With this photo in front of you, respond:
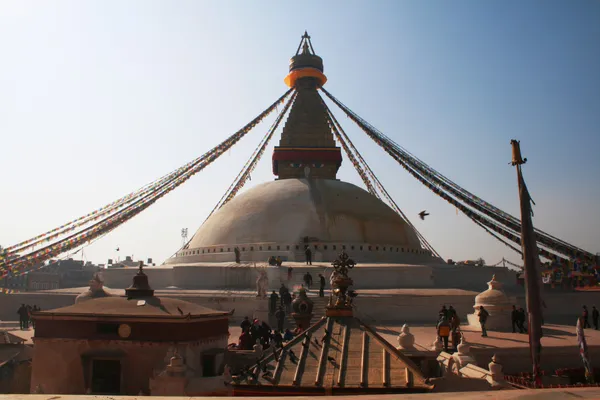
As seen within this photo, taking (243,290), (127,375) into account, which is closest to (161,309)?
(127,375)

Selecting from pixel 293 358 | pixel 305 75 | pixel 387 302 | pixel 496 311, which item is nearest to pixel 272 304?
pixel 387 302

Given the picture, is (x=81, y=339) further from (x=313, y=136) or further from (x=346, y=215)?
(x=313, y=136)

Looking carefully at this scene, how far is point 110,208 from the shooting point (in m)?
18.9

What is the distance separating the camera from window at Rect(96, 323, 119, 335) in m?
8.30

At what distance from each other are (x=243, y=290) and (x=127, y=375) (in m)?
9.31

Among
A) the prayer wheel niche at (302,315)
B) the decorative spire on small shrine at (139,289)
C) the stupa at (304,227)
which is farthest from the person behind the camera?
the stupa at (304,227)

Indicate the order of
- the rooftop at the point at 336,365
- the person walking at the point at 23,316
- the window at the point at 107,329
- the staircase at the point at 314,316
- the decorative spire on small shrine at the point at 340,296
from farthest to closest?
the person walking at the point at 23,316 < the staircase at the point at 314,316 < the window at the point at 107,329 < the decorative spire on small shrine at the point at 340,296 < the rooftop at the point at 336,365

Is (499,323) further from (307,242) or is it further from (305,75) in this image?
(305,75)

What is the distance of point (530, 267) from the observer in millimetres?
7574

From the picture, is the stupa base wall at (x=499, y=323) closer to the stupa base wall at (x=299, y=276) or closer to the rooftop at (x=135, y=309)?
the stupa base wall at (x=299, y=276)

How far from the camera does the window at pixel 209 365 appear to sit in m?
8.64

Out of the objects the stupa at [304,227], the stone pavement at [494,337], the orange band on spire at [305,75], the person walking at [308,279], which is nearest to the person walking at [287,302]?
the stone pavement at [494,337]

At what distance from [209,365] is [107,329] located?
5.65 ft

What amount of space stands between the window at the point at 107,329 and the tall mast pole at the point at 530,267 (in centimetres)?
609
